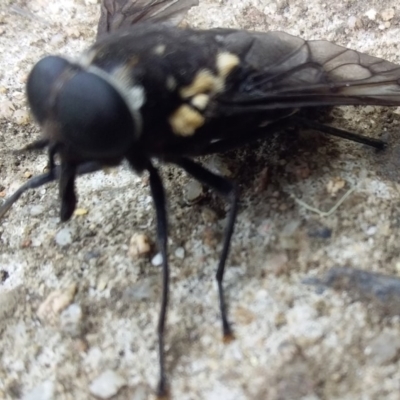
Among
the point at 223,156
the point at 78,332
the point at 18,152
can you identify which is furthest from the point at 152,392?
the point at 18,152

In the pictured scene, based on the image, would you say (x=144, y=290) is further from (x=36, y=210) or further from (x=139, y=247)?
(x=36, y=210)

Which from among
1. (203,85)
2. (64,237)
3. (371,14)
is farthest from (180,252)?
(371,14)

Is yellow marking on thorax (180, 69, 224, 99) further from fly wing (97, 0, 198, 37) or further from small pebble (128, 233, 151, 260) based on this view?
fly wing (97, 0, 198, 37)

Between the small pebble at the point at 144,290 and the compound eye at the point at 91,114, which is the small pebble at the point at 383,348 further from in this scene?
the compound eye at the point at 91,114

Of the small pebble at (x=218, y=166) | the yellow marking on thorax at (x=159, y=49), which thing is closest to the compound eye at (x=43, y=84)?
the yellow marking on thorax at (x=159, y=49)

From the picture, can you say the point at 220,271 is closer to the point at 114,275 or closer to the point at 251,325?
the point at 251,325
